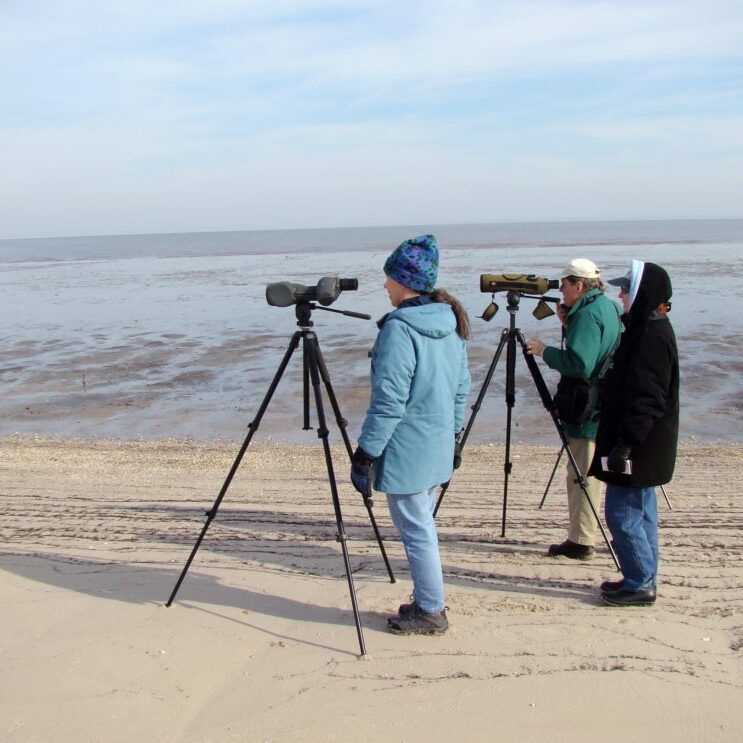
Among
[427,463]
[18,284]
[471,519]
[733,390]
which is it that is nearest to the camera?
[427,463]

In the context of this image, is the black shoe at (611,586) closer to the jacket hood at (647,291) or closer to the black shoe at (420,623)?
the black shoe at (420,623)

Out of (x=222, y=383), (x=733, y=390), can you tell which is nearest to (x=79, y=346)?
(x=222, y=383)

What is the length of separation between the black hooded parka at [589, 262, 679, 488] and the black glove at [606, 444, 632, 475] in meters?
0.02

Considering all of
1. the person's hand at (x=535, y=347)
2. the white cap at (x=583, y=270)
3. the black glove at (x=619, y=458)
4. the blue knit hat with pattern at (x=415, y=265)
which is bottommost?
the black glove at (x=619, y=458)

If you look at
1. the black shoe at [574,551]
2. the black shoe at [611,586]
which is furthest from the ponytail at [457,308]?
the black shoe at [574,551]

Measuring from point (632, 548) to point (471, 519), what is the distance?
6.90 ft

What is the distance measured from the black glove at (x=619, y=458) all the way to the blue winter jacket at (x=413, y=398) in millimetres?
842

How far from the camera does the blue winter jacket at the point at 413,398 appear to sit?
3.35 metres

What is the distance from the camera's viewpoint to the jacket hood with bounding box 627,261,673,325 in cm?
376

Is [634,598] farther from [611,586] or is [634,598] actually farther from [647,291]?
[647,291]

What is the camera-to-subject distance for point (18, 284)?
3541 centimetres

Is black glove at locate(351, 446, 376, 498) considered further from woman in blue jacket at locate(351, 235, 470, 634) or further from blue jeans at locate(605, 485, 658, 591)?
blue jeans at locate(605, 485, 658, 591)

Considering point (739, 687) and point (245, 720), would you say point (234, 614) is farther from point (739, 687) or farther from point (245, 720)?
point (739, 687)

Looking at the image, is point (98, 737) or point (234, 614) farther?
point (234, 614)
